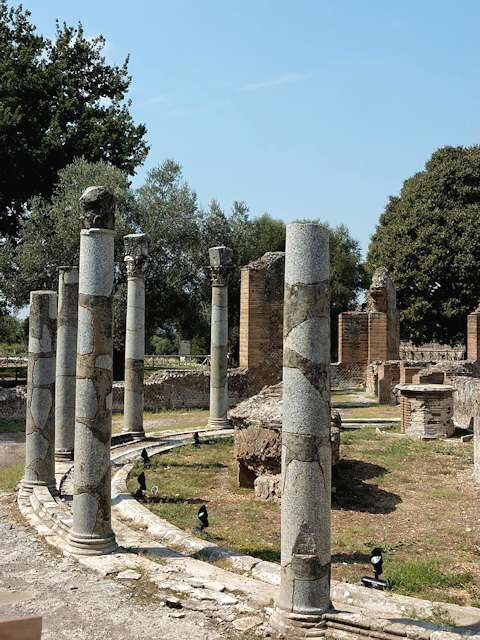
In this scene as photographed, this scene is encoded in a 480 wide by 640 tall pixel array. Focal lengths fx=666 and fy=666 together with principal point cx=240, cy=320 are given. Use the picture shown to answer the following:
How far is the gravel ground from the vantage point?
200 inches

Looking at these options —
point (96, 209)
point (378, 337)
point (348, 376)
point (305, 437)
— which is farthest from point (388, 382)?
point (305, 437)

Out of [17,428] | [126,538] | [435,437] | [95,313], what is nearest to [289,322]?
[95,313]

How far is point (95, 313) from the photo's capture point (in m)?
7.24

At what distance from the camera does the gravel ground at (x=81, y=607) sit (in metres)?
5.08

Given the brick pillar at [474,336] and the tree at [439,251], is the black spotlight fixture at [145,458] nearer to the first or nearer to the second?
the brick pillar at [474,336]

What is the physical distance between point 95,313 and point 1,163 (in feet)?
69.3

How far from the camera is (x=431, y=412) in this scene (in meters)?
15.0

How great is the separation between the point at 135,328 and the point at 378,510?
278 inches

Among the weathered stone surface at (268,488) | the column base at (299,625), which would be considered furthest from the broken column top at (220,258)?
the column base at (299,625)

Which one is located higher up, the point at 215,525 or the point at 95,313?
the point at 95,313

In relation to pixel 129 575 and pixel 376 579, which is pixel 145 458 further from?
pixel 376 579

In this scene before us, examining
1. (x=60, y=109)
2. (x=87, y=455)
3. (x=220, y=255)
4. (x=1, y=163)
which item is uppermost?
(x=60, y=109)

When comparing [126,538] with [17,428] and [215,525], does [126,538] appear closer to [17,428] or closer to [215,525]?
[215,525]

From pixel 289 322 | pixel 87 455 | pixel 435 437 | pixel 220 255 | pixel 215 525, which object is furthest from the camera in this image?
pixel 220 255
